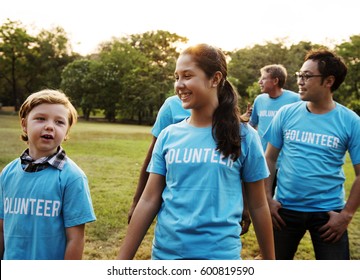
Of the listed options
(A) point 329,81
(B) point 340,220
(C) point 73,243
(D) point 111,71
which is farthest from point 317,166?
(D) point 111,71

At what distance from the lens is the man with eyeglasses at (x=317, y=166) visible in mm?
2412

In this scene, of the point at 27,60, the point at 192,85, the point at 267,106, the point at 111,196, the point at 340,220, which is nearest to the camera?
the point at 192,85

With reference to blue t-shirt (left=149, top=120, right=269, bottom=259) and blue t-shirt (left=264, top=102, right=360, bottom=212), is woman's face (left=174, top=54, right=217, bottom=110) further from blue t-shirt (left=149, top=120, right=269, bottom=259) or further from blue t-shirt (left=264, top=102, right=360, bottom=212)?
blue t-shirt (left=264, top=102, right=360, bottom=212)

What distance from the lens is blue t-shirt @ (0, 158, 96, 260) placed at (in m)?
1.82

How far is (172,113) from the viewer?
2.56 m

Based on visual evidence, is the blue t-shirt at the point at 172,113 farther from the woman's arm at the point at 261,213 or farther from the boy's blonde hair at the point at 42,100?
the woman's arm at the point at 261,213

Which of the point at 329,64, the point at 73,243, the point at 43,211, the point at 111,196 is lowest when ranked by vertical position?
the point at 111,196

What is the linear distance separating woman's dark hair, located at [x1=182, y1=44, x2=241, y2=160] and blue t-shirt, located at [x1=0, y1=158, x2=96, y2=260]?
27.2 inches

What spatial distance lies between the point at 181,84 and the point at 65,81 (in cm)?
3625

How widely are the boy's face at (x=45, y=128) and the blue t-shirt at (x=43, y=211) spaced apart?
11 centimetres

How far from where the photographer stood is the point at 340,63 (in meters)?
2.66

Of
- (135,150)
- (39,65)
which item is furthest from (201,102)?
(39,65)

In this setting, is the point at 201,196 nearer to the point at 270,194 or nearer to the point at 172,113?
the point at 172,113

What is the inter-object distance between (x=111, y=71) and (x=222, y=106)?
37.6 meters
